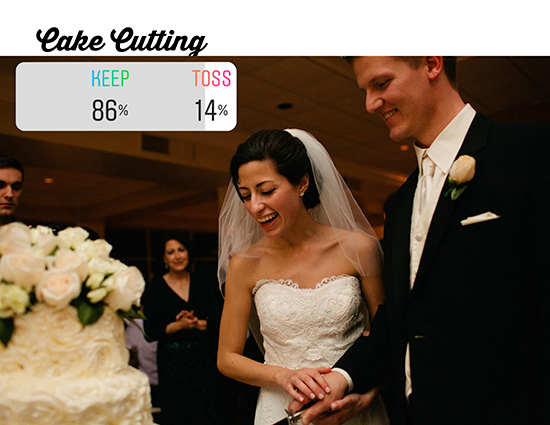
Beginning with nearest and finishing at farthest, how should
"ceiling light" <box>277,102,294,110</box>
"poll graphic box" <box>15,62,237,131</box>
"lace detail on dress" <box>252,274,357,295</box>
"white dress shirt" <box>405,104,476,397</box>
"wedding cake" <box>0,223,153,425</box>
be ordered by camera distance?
"wedding cake" <box>0,223,153,425</box>
"white dress shirt" <box>405,104,476,397</box>
"lace detail on dress" <box>252,274,357,295</box>
"poll graphic box" <box>15,62,237,131</box>
"ceiling light" <box>277,102,294,110</box>

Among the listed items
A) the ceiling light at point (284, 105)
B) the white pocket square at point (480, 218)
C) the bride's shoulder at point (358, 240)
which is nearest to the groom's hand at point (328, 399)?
the bride's shoulder at point (358, 240)

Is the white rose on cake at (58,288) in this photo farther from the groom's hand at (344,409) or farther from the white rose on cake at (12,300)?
the groom's hand at (344,409)

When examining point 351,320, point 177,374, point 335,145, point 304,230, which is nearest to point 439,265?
point 351,320

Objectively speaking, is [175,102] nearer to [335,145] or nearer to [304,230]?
[304,230]

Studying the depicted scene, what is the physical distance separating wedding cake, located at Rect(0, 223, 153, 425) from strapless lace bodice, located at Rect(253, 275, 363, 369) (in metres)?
0.80

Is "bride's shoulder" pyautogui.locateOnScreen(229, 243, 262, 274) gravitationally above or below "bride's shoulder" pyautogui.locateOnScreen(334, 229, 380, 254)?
below

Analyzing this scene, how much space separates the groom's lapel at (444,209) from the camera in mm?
1165

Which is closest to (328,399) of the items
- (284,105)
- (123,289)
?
(123,289)

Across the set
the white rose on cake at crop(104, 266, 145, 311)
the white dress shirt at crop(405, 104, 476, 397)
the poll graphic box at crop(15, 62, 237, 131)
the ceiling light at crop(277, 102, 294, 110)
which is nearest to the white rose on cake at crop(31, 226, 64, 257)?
the white rose on cake at crop(104, 266, 145, 311)

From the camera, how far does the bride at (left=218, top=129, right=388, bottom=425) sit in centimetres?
159

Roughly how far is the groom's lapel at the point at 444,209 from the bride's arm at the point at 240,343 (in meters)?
0.49

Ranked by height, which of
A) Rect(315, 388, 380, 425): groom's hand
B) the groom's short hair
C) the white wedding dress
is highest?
the groom's short hair

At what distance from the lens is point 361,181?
298 inches

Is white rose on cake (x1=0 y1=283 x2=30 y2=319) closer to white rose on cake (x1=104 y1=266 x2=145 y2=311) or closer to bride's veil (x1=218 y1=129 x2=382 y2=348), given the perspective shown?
white rose on cake (x1=104 y1=266 x2=145 y2=311)
